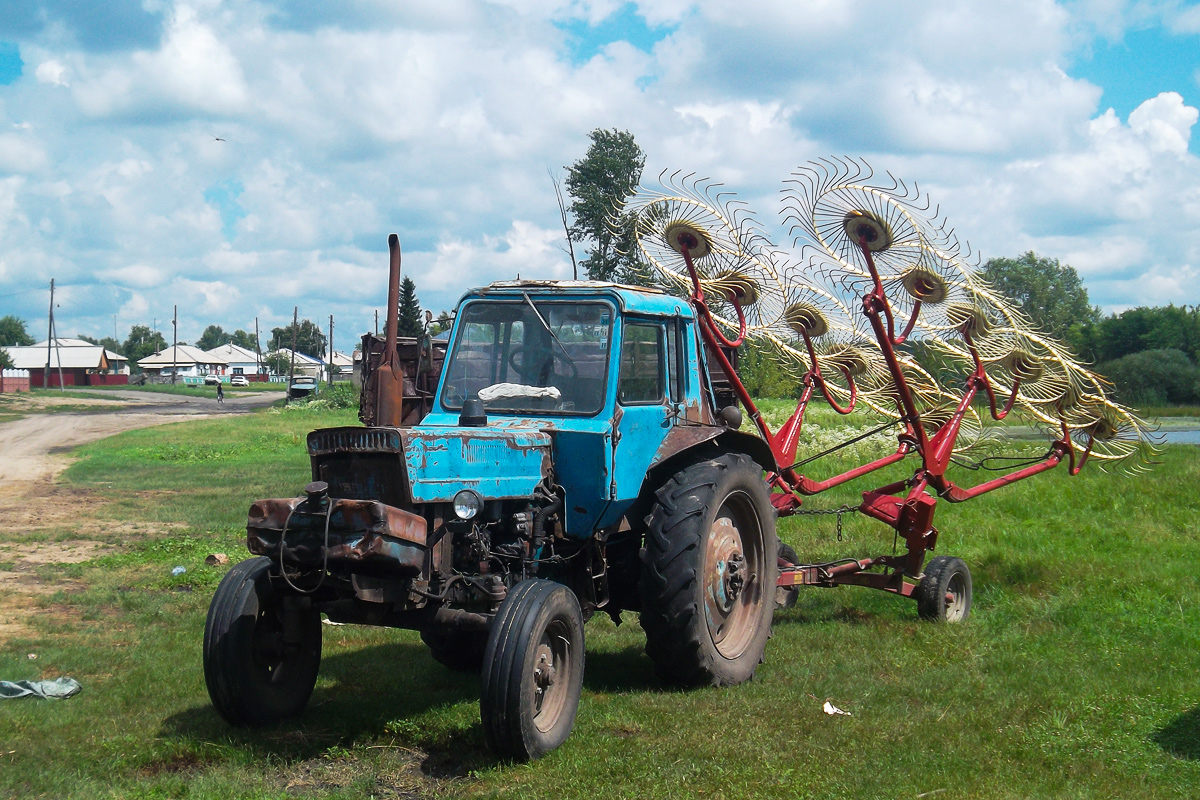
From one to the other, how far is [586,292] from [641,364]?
23.9 inches

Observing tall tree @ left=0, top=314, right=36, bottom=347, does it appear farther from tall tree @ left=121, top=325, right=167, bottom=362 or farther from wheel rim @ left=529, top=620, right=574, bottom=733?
wheel rim @ left=529, top=620, right=574, bottom=733

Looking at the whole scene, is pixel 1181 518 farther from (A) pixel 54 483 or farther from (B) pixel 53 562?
(A) pixel 54 483

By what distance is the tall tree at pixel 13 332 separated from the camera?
13100 cm

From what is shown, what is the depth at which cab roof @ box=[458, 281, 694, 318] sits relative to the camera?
22.9 feet

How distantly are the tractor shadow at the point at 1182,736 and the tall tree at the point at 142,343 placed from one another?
157m

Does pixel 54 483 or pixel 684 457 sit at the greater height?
pixel 684 457

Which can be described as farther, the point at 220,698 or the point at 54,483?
the point at 54,483

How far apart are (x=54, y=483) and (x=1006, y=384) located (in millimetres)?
17934

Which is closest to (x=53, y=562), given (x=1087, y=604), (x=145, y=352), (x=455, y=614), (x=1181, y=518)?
(x=455, y=614)

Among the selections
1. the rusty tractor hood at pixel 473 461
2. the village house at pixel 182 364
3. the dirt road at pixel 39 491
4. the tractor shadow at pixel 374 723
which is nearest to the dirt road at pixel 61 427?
the dirt road at pixel 39 491

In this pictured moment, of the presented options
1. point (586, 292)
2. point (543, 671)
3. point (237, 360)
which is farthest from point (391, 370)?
point (237, 360)

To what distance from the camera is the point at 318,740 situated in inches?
236

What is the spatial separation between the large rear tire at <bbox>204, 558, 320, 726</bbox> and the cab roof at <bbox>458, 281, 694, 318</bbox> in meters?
2.35

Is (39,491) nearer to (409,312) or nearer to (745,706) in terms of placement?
(745,706)
